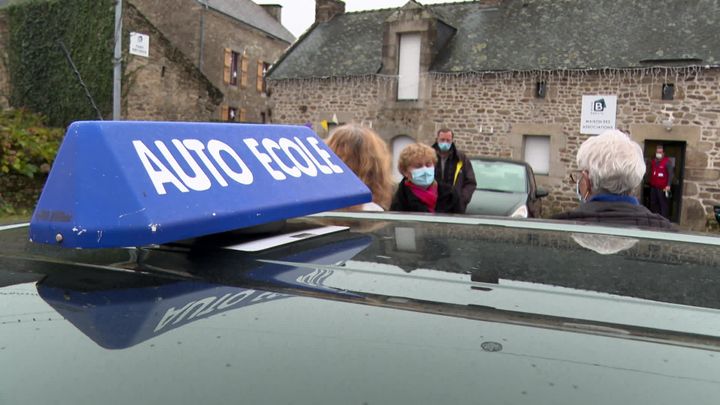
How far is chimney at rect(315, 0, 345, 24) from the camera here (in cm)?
2020

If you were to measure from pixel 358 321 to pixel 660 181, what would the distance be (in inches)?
564

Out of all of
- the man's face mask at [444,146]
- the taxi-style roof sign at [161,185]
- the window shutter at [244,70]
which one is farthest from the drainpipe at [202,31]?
the taxi-style roof sign at [161,185]

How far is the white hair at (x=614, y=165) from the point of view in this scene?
305 cm

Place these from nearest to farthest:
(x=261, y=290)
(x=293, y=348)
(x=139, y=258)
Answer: (x=293, y=348), (x=261, y=290), (x=139, y=258)

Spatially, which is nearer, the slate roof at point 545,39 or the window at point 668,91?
the window at point 668,91

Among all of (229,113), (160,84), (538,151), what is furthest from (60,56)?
(538,151)

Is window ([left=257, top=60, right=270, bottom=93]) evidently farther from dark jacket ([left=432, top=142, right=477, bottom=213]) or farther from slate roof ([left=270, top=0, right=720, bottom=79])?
dark jacket ([left=432, top=142, right=477, bottom=213])

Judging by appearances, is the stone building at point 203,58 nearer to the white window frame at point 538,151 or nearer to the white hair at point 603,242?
the white window frame at point 538,151

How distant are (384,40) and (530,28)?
406 cm

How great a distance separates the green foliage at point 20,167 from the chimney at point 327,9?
11539mm

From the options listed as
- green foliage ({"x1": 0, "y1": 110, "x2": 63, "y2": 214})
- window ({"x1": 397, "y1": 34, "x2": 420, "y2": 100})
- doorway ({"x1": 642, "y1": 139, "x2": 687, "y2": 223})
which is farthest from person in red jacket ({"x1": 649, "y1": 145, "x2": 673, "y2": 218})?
green foliage ({"x1": 0, "y1": 110, "x2": 63, "y2": 214})

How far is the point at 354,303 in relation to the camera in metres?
1.16

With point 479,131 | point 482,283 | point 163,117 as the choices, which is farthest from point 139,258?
point 163,117

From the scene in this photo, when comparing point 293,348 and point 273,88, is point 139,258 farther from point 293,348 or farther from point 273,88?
point 273,88
